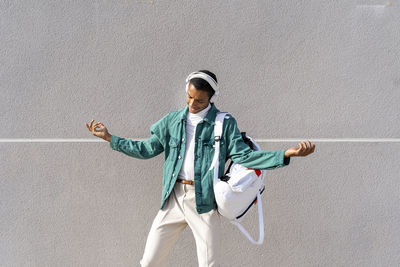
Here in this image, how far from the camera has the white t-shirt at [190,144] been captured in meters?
2.87

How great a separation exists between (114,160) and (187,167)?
1.10m

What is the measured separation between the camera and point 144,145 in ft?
9.93

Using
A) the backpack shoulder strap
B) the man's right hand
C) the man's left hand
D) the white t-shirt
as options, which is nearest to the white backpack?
the backpack shoulder strap

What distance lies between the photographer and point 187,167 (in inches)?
113

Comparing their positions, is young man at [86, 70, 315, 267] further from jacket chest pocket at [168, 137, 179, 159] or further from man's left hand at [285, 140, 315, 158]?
man's left hand at [285, 140, 315, 158]

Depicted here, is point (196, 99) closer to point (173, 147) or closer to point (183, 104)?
point (173, 147)

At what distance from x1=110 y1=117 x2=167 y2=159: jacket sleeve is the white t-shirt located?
0.17 metres

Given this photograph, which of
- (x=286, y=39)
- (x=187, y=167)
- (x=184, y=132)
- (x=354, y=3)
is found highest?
(x=354, y=3)

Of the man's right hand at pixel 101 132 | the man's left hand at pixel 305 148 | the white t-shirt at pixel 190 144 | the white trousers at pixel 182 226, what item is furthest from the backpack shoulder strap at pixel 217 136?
the man's right hand at pixel 101 132

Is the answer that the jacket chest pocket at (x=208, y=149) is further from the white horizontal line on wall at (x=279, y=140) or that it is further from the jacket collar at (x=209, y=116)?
the white horizontal line on wall at (x=279, y=140)

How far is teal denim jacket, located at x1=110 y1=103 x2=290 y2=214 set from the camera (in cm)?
280

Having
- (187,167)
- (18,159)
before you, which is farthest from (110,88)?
(187,167)

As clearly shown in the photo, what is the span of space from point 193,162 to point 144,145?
39 centimetres

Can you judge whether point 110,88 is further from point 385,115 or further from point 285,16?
point 385,115
